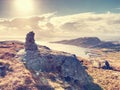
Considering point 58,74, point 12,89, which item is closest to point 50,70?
point 58,74

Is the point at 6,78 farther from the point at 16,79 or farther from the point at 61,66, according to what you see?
the point at 61,66

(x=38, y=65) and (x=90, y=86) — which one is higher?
(x=38, y=65)

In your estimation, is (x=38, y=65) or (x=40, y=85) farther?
(x=38, y=65)

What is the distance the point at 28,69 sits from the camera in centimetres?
18275

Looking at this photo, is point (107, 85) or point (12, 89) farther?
point (107, 85)

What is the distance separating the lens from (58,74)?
18738cm

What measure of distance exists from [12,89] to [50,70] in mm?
40282

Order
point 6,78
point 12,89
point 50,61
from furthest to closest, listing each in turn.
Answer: point 50,61 < point 6,78 < point 12,89

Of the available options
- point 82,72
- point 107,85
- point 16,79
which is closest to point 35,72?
point 16,79

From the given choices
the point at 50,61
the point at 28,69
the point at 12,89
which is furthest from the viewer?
the point at 50,61

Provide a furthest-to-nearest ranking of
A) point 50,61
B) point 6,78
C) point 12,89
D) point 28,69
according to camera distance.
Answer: point 50,61, point 28,69, point 6,78, point 12,89

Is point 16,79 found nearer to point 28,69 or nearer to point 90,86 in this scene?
point 28,69

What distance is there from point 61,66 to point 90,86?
2558 cm

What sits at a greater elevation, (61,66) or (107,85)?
(61,66)
